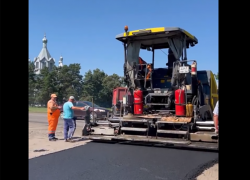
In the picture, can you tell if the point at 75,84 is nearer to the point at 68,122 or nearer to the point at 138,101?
the point at 68,122

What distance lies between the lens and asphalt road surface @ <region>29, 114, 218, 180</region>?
15.3 ft

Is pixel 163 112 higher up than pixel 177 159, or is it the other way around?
pixel 163 112

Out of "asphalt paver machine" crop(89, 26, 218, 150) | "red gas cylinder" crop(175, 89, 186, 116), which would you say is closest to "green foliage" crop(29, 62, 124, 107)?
"asphalt paver machine" crop(89, 26, 218, 150)

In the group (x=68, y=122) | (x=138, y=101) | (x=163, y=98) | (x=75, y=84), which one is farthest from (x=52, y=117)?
(x=75, y=84)

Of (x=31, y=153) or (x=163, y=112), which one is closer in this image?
(x=31, y=153)

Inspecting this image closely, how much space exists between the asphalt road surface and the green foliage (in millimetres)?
27962

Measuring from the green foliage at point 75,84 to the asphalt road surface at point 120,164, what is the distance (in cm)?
2796
